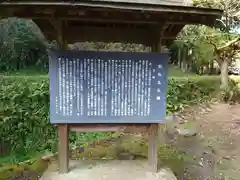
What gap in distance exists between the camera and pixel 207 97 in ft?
36.2

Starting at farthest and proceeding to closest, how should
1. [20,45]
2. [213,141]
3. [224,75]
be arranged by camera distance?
[20,45], [224,75], [213,141]

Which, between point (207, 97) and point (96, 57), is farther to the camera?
point (207, 97)

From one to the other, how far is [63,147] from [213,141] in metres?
4.50

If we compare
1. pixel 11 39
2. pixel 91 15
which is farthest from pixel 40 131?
pixel 11 39

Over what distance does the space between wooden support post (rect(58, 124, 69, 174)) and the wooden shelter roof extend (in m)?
1.22

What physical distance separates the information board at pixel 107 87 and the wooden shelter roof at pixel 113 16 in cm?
43

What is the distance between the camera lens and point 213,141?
297 inches

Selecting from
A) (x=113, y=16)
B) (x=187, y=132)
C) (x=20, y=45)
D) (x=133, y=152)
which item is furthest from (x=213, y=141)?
(x=20, y=45)

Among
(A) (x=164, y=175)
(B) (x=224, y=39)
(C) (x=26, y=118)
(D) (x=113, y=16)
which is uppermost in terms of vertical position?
(B) (x=224, y=39)

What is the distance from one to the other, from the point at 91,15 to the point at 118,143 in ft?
12.9

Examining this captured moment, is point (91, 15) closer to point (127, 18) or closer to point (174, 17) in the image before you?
point (127, 18)

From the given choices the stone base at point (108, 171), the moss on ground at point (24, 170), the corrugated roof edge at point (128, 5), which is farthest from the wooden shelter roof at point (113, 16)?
the moss on ground at point (24, 170)

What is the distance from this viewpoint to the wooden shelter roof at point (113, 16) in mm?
3320

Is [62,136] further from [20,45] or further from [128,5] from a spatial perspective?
[20,45]
